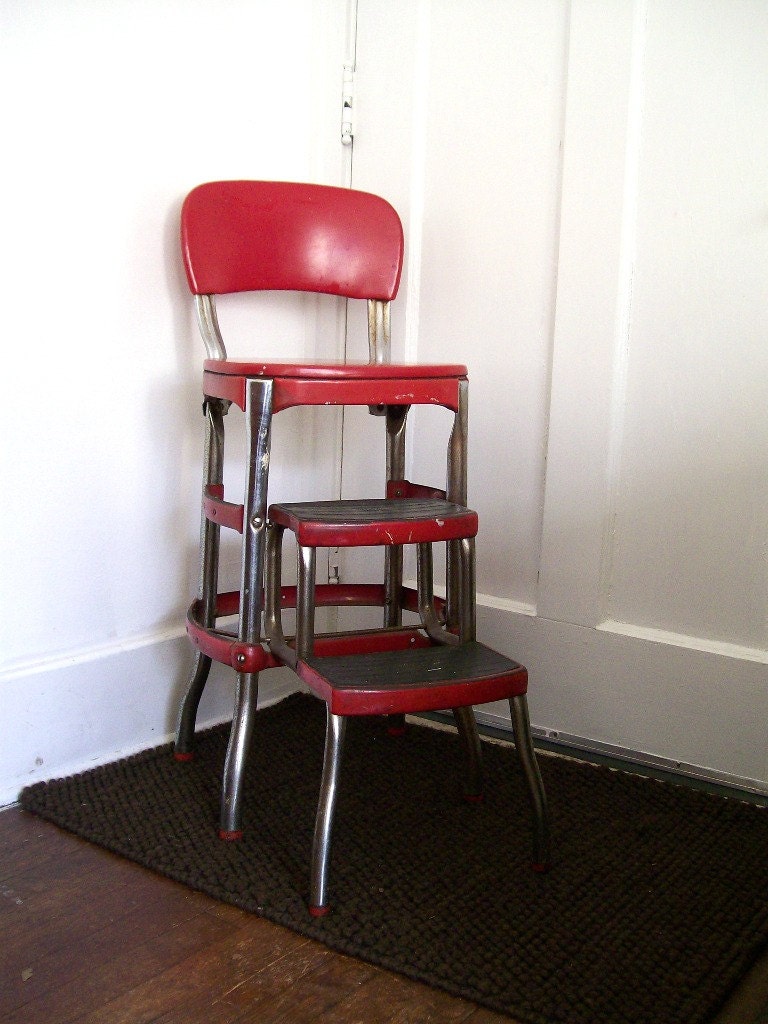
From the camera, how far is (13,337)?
1.44 m

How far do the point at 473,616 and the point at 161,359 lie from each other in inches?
26.3

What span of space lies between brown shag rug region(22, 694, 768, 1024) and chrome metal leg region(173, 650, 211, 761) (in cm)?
3

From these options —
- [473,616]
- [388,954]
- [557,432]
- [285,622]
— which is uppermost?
[557,432]

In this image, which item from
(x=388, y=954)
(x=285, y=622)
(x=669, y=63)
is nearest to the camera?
(x=388, y=954)

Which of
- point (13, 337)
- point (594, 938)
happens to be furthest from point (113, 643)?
point (594, 938)

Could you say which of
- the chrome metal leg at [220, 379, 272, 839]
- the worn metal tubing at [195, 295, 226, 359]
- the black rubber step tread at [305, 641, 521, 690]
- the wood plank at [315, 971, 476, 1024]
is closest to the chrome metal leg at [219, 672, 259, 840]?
the chrome metal leg at [220, 379, 272, 839]

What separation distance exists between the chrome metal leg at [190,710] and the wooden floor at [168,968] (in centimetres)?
34

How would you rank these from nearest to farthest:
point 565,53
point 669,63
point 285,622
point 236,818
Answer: point 236,818 → point 669,63 → point 565,53 → point 285,622

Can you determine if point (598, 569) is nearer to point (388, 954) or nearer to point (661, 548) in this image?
point (661, 548)

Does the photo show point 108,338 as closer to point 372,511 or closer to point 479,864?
point 372,511

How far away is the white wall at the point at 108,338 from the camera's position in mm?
1457

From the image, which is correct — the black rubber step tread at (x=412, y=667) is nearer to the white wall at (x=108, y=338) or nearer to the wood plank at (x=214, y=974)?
the wood plank at (x=214, y=974)

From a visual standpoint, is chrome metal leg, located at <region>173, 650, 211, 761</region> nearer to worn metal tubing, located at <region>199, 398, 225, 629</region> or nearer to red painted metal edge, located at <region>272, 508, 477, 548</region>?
worn metal tubing, located at <region>199, 398, 225, 629</region>

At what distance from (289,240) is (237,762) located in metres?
0.82
